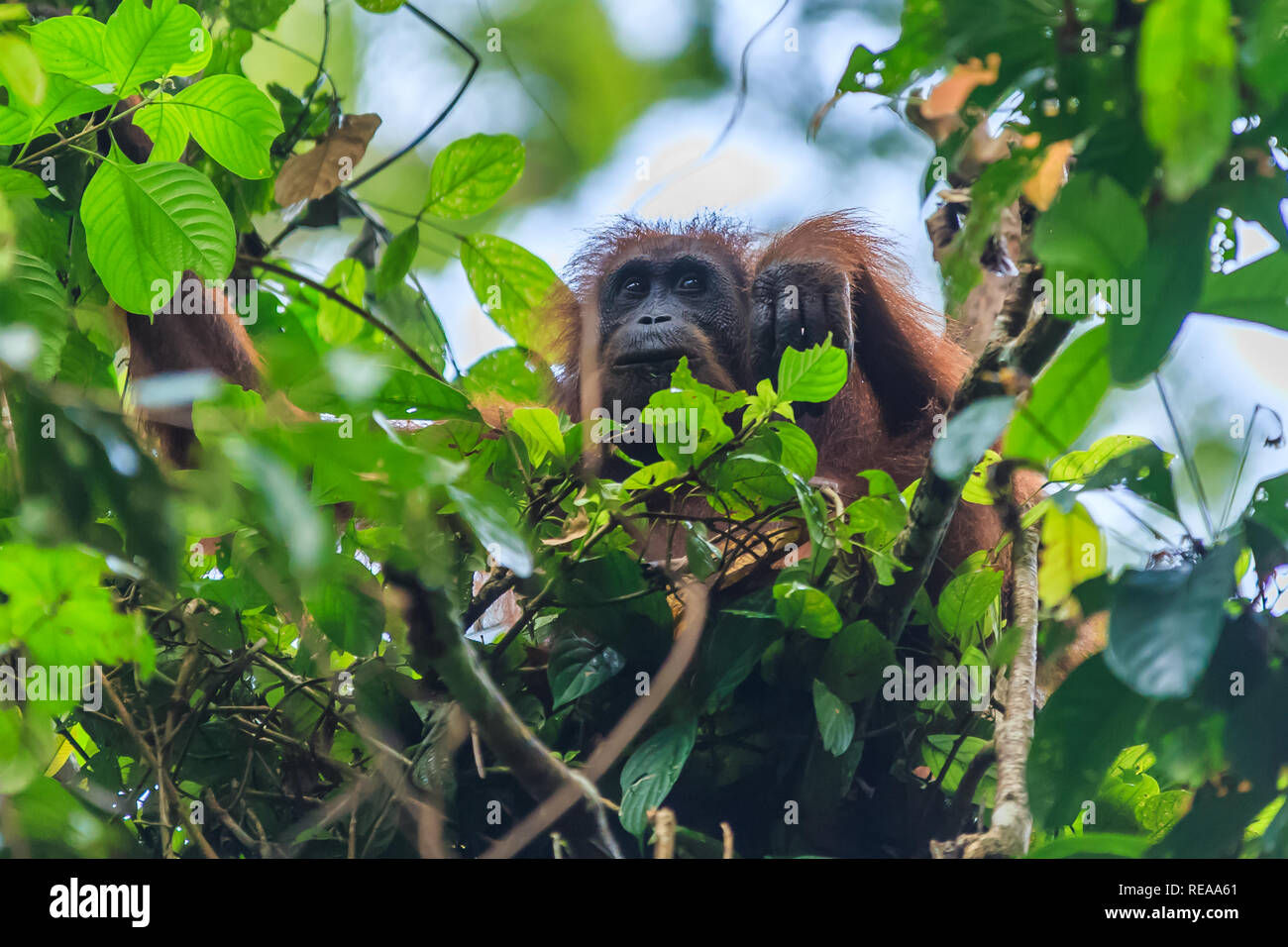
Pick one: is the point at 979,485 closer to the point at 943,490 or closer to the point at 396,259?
the point at 943,490

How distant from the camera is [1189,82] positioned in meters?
0.80

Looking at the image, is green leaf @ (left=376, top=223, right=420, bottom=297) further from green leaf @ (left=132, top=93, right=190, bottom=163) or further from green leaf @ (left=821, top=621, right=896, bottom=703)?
green leaf @ (left=821, top=621, right=896, bottom=703)

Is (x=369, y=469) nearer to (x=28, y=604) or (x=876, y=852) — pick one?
(x=28, y=604)

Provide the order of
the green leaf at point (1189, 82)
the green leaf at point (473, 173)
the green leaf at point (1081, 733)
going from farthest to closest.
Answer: the green leaf at point (473, 173), the green leaf at point (1081, 733), the green leaf at point (1189, 82)

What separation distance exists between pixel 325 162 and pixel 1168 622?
6.17ft

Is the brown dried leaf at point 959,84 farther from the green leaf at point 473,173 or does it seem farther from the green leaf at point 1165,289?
the green leaf at point 473,173

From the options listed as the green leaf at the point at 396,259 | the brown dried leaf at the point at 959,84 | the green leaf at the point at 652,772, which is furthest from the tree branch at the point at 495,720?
the green leaf at the point at 396,259

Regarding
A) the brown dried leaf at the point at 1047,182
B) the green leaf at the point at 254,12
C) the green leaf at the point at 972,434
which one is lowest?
the green leaf at the point at 972,434

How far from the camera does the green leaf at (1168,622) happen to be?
3.42 ft

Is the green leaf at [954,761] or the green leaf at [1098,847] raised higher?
the green leaf at [954,761]

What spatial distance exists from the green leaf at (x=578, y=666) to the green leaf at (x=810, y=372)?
0.47 m

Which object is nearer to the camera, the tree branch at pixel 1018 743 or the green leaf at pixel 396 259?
the tree branch at pixel 1018 743

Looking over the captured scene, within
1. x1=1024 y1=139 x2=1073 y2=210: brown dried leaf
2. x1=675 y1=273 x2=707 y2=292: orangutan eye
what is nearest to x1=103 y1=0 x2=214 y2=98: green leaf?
x1=1024 y1=139 x2=1073 y2=210: brown dried leaf

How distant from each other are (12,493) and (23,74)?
0.59 metres
